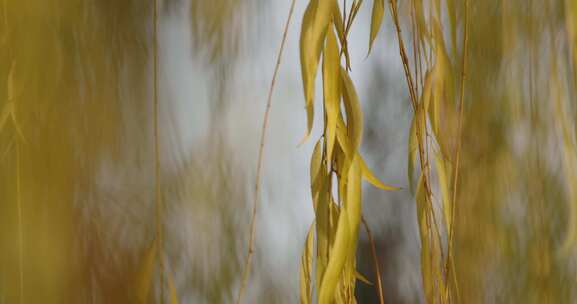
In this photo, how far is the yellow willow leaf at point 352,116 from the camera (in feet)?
1.46

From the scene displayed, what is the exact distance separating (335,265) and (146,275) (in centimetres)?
17

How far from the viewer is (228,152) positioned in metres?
0.56

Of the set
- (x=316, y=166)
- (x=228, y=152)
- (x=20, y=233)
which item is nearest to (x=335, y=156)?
(x=316, y=166)

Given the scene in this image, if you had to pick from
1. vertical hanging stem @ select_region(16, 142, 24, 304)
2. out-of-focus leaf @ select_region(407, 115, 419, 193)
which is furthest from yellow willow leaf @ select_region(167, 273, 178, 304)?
out-of-focus leaf @ select_region(407, 115, 419, 193)

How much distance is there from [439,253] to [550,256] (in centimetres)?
14

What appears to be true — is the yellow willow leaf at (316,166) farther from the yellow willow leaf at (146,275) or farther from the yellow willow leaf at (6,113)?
the yellow willow leaf at (6,113)

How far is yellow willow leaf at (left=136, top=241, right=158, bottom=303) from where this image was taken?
1.65ft

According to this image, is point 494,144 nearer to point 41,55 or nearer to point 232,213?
point 232,213

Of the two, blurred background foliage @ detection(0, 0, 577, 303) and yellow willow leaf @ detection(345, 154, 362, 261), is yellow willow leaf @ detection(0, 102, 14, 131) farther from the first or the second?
yellow willow leaf @ detection(345, 154, 362, 261)

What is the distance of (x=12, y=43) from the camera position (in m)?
0.51

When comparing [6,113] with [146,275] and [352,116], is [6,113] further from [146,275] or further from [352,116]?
[352,116]

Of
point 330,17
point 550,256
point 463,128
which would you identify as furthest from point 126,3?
point 550,256

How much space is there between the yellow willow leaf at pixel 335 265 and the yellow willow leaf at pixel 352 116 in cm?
6

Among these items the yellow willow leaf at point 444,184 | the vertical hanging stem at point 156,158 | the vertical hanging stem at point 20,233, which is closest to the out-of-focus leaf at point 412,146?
the yellow willow leaf at point 444,184
